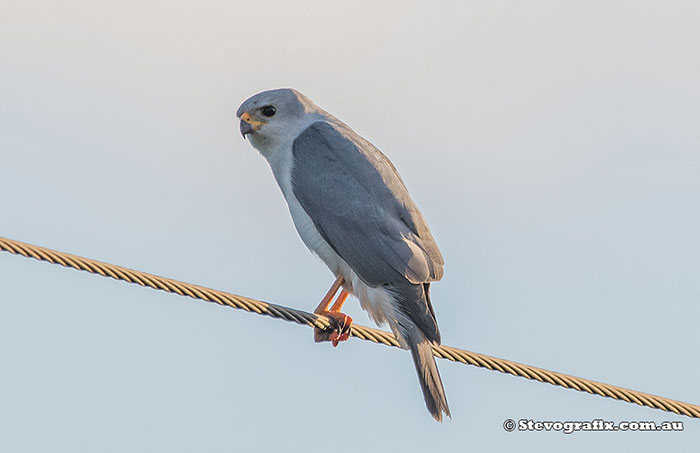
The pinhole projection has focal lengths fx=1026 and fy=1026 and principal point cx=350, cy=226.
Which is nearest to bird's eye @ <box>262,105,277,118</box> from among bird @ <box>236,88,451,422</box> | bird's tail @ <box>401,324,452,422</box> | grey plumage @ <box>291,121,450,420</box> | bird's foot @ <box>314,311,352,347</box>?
bird @ <box>236,88,451,422</box>

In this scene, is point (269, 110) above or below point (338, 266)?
above

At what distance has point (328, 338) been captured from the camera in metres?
7.34

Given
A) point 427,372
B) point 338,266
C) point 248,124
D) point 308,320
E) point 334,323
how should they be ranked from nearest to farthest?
point 308,320
point 427,372
point 334,323
point 338,266
point 248,124

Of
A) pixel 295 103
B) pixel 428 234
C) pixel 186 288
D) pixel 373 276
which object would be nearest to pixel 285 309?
pixel 186 288

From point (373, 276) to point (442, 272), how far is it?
519 mm

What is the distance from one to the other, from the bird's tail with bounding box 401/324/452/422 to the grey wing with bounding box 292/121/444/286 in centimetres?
39

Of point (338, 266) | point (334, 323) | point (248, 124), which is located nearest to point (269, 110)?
point (248, 124)

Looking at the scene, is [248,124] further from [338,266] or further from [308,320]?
→ [308,320]

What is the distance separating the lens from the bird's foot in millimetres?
7211

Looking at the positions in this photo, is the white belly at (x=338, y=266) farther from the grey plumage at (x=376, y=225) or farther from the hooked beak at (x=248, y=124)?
the hooked beak at (x=248, y=124)

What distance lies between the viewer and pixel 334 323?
722 centimetres

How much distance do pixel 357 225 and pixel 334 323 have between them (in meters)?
0.71

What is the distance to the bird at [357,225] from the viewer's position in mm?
7070

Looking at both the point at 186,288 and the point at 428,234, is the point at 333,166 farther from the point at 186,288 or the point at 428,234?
the point at 186,288
